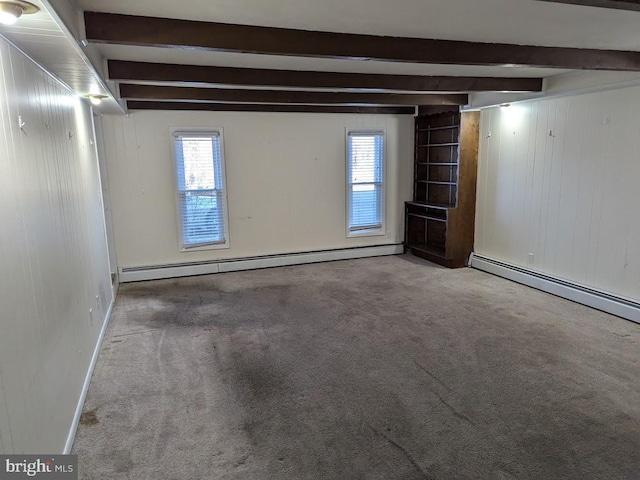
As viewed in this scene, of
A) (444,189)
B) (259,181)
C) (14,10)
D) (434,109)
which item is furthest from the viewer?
(444,189)

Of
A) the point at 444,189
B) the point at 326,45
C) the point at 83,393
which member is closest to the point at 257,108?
the point at 444,189

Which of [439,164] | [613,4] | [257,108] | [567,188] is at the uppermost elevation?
[257,108]

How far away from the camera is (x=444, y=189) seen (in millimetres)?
7160

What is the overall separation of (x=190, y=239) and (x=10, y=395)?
15.7 ft

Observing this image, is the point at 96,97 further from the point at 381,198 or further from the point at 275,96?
the point at 381,198

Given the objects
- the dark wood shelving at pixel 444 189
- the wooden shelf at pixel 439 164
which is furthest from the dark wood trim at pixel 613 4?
the wooden shelf at pixel 439 164

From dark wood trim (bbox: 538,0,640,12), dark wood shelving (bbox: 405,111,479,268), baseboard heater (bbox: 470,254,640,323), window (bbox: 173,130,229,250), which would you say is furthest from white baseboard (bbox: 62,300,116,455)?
baseboard heater (bbox: 470,254,640,323)

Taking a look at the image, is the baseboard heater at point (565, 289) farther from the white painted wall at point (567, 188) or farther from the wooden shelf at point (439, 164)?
the wooden shelf at point (439, 164)

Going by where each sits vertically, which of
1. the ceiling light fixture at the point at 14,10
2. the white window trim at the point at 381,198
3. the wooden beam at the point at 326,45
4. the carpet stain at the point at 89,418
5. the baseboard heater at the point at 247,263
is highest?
the wooden beam at the point at 326,45

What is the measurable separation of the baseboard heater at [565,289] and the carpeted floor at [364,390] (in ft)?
0.50

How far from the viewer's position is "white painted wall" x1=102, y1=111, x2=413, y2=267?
6055 mm

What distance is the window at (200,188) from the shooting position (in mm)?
6242

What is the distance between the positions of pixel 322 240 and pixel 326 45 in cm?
453

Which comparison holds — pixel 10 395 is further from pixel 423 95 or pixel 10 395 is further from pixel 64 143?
pixel 423 95
